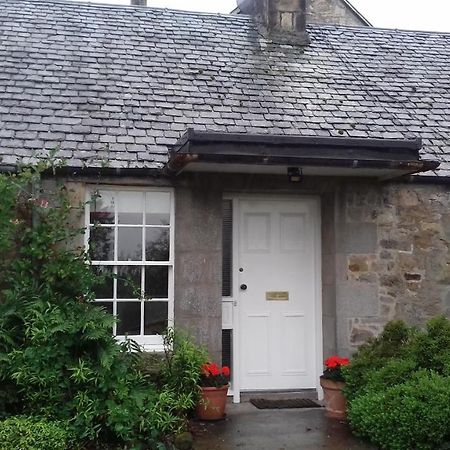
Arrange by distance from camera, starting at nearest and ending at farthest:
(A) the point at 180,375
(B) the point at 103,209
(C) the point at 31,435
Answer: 1. (C) the point at 31,435
2. (A) the point at 180,375
3. (B) the point at 103,209

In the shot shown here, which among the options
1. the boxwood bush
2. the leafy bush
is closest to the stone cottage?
the leafy bush

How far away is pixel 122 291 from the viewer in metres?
7.72

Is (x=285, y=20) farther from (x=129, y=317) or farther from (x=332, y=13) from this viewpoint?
(x=332, y=13)

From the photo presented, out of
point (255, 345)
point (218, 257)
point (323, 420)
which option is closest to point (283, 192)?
point (218, 257)

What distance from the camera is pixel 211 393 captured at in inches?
278

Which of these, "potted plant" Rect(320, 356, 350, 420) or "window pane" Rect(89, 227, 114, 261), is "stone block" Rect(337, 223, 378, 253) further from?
"window pane" Rect(89, 227, 114, 261)

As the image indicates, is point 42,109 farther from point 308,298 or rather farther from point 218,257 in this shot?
point 308,298

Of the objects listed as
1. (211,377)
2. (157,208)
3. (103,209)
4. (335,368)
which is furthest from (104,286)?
(335,368)

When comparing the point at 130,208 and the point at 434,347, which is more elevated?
the point at 130,208

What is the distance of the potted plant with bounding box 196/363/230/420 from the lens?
23.1 ft

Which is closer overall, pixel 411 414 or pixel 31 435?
pixel 31 435

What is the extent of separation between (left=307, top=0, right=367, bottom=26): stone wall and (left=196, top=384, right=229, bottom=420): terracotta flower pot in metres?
13.2

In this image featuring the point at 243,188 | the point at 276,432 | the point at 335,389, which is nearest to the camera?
the point at 276,432

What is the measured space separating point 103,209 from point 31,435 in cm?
292
